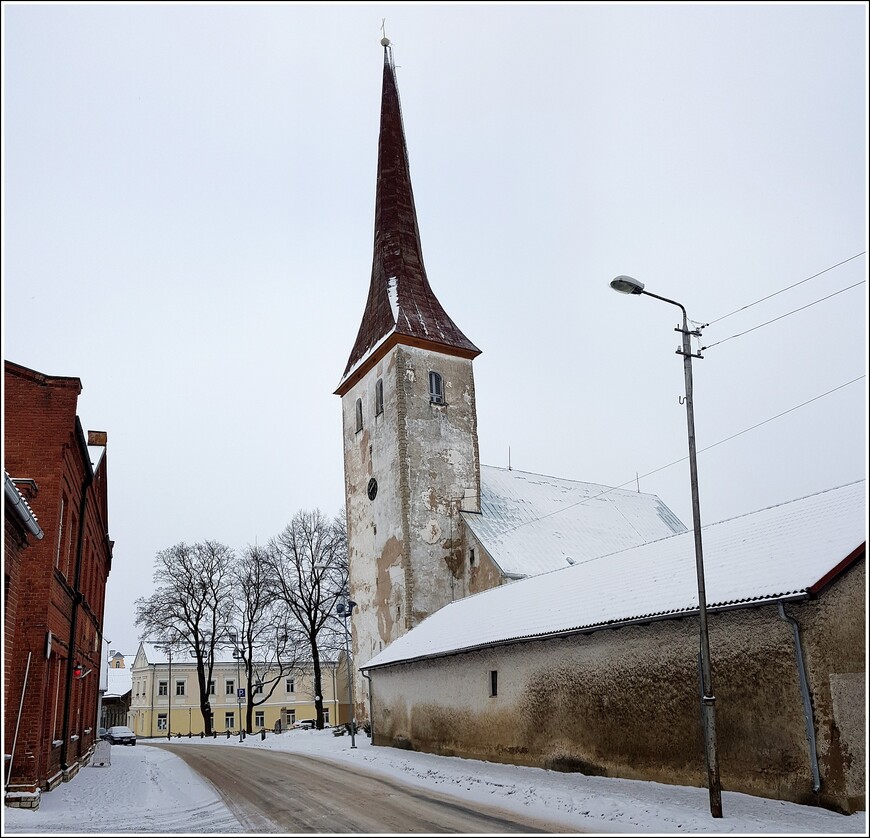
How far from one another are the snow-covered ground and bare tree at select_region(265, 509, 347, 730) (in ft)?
87.2

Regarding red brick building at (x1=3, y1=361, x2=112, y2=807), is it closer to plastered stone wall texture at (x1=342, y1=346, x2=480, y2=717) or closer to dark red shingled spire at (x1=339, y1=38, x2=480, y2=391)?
plastered stone wall texture at (x1=342, y1=346, x2=480, y2=717)

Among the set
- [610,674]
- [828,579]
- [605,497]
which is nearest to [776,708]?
[828,579]

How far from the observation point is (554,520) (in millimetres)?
34156

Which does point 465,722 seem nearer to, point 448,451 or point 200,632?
→ point 448,451

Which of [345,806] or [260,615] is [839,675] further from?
[260,615]

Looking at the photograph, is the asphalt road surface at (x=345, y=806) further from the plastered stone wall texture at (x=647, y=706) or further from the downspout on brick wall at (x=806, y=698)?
the downspout on brick wall at (x=806, y=698)

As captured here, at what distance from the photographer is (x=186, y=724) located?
221ft

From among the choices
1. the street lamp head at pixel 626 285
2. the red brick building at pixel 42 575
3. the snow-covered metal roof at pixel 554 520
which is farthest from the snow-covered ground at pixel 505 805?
the snow-covered metal roof at pixel 554 520

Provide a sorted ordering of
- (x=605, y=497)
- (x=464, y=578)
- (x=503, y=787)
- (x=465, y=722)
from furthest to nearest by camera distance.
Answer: (x=605, y=497)
(x=464, y=578)
(x=465, y=722)
(x=503, y=787)

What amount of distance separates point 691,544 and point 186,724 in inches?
2428

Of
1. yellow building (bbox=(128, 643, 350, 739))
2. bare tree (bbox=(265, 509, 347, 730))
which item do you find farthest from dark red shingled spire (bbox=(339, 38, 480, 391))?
yellow building (bbox=(128, 643, 350, 739))

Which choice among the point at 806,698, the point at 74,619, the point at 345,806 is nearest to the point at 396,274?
the point at 74,619

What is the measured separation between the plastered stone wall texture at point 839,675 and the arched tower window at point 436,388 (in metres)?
23.0

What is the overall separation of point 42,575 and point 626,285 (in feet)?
35.2
